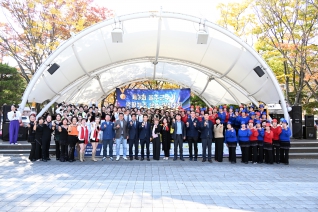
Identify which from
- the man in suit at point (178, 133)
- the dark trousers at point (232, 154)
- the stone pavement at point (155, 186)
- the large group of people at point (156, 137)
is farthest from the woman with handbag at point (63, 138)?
the dark trousers at point (232, 154)

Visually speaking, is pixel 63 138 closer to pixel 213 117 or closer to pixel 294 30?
pixel 213 117

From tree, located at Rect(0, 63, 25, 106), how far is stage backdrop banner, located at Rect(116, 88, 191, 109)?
8.49 meters

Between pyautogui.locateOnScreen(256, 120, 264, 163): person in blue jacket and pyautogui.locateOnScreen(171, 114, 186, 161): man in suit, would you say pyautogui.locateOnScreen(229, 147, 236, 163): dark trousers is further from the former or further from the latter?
pyautogui.locateOnScreen(171, 114, 186, 161): man in suit

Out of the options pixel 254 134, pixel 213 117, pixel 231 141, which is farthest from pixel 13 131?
pixel 254 134

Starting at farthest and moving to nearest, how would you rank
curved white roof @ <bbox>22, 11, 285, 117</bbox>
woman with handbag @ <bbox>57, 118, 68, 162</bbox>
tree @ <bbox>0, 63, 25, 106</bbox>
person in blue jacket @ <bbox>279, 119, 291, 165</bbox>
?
tree @ <bbox>0, 63, 25, 106</bbox> → curved white roof @ <bbox>22, 11, 285, 117</bbox> → person in blue jacket @ <bbox>279, 119, 291, 165</bbox> → woman with handbag @ <bbox>57, 118, 68, 162</bbox>

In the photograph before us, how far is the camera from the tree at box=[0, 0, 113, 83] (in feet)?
44.7

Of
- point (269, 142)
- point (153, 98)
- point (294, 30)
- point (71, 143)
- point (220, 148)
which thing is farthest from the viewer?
point (153, 98)

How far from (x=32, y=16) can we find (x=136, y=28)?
6.90m

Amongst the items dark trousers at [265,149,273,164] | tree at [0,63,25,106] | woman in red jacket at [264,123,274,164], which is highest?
tree at [0,63,25,106]

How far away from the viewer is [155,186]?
5.69m

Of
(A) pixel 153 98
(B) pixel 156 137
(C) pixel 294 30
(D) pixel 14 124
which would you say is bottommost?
(B) pixel 156 137

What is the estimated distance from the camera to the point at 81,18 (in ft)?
47.5

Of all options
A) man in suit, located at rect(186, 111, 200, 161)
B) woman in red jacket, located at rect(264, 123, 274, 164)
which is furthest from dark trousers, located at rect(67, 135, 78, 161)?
woman in red jacket, located at rect(264, 123, 274, 164)

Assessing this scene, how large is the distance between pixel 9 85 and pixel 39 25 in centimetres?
686
